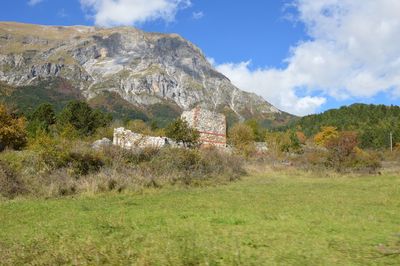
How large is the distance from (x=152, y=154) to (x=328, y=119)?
3989 inches

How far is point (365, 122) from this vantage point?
107 meters

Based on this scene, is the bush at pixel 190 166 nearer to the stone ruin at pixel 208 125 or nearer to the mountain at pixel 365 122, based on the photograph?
the stone ruin at pixel 208 125

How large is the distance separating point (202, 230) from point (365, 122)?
107m

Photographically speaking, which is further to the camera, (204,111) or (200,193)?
(204,111)

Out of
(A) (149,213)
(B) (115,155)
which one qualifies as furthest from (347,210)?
(B) (115,155)

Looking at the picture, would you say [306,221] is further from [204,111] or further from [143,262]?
[204,111]

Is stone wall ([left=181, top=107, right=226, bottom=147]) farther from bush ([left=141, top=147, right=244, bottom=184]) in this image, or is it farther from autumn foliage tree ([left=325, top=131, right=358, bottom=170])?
bush ([left=141, top=147, right=244, bottom=184])

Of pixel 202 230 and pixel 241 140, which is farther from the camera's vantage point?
pixel 241 140

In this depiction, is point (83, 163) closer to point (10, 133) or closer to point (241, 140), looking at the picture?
point (10, 133)

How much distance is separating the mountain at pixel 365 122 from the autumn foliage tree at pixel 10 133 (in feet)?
225

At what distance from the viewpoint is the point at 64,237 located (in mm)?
7457

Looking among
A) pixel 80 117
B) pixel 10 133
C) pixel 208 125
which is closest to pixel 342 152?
pixel 208 125

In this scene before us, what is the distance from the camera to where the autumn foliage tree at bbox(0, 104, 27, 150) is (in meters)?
36.6

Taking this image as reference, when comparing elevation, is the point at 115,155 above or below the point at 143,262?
above
